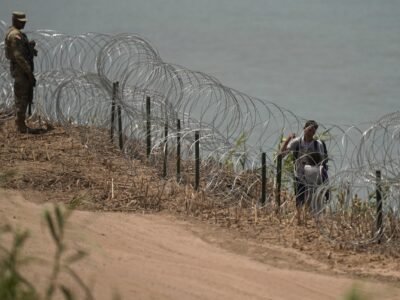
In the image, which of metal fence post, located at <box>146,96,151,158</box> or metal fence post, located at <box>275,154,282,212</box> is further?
metal fence post, located at <box>146,96,151,158</box>

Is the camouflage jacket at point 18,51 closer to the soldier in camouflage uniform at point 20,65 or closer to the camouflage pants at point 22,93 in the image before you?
the soldier in camouflage uniform at point 20,65

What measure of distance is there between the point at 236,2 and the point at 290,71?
10737mm

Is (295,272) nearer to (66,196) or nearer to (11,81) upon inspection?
(66,196)

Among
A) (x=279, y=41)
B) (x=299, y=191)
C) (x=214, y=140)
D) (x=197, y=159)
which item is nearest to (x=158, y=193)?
(x=197, y=159)

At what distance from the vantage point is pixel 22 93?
48.4 feet

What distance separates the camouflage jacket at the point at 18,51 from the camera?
1462 cm

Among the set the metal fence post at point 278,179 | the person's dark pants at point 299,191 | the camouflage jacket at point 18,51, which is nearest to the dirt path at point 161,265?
the metal fence post at point 278,179

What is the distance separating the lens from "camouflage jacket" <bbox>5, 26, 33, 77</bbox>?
1462 cm

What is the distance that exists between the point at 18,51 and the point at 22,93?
47 centimetres

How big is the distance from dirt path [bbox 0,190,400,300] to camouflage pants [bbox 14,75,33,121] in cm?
302

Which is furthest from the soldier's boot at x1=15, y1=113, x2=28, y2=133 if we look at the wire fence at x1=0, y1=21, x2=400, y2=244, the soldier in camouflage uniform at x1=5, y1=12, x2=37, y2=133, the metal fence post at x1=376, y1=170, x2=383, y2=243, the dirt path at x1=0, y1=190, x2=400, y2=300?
the metal fence post at x1=376, y1=170, x2=383, y2=243

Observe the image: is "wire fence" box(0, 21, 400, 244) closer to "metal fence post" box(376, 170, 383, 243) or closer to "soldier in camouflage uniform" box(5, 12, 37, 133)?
"metal fence post" box(376, 170, 383, 243)

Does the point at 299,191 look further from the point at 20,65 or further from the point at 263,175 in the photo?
the point at 20,65

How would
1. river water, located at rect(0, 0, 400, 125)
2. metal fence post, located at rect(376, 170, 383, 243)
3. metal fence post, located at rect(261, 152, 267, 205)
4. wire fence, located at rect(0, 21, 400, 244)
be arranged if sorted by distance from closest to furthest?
metal fence post, located at rect(376, 170, 383, 243), wire fence, located at rect(0, 21, 400, 244), metal fence post, located at rect(261, 152, 267, 205), river water, located at rect(0, 0, 400, 125)
